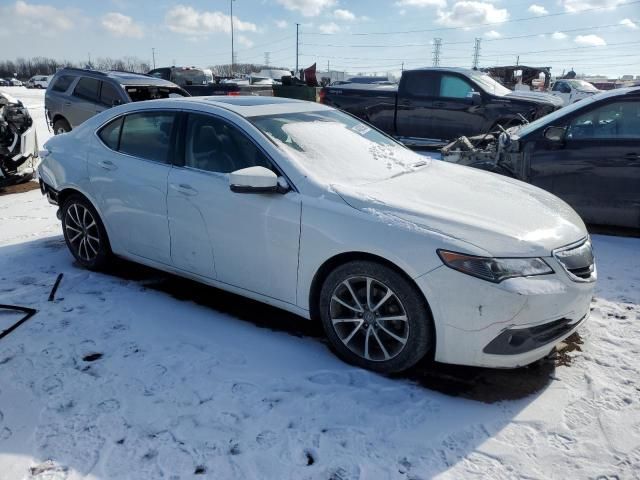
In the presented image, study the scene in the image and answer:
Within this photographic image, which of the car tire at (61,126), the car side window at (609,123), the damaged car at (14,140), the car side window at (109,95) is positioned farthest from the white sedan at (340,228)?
the car tire at (61,126)

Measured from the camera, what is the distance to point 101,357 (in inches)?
123

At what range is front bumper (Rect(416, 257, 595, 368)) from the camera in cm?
254

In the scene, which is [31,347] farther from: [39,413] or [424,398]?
[424,398]

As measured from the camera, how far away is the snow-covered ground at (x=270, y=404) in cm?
229

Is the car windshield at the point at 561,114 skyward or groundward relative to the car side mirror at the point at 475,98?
groundward

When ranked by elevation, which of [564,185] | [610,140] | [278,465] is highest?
[610,140]

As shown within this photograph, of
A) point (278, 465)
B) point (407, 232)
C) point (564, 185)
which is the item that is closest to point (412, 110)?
point (564, 185)

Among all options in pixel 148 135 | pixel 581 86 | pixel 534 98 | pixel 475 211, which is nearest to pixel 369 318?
pixel 475 211

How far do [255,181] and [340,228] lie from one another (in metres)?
0.62

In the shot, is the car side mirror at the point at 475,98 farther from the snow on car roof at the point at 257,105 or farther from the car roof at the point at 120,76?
the snow on car roof at the point at 257,105

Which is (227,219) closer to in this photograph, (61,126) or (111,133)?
(111,133)

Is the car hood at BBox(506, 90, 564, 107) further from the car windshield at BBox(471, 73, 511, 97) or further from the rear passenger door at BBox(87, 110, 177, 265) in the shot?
the rear passenger door at BBox(87, 110, 177, 265)

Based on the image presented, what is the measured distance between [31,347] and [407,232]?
2.51 metres

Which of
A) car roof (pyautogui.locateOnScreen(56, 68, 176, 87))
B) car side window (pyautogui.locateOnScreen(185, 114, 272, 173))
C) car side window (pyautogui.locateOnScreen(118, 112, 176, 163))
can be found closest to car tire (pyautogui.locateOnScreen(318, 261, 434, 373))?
car side window (pyautogui.locateOnScreen(185, 114, 272, 173))
